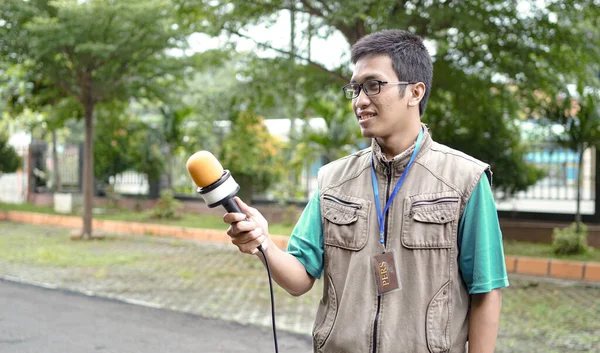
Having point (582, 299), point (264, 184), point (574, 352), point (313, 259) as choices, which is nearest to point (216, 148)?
point (264, 184)

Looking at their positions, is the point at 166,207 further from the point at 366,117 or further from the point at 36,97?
the point at 366,117

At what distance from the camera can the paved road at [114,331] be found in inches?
208

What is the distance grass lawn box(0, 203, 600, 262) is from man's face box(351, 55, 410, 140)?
25.6ft

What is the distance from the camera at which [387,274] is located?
201cm

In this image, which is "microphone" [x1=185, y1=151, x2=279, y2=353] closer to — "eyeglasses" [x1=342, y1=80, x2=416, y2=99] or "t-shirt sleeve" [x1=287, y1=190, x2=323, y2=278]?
"t-shirt sleeve" [x1=287, y1=190, x2=323, y2=278]

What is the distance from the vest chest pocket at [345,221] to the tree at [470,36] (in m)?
5.72

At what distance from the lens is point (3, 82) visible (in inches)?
490

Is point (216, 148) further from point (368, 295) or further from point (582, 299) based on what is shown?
point (368, 295)

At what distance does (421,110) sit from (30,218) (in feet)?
50.4

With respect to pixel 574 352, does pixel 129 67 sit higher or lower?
higher

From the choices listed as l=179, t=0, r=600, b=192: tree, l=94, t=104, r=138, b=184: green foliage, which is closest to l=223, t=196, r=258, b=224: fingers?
l=179, t=0, r=600, b=192: tree

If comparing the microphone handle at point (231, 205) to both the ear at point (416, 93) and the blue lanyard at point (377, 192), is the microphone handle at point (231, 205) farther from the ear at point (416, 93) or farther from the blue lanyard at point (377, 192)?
A: the ear at point (416, 93)

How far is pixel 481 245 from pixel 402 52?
2.15ft

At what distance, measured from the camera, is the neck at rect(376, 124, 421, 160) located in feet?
6.97
